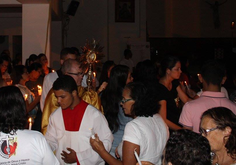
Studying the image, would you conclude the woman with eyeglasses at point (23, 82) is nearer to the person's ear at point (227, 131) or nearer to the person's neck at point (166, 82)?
the person's neck at point (166, 82)

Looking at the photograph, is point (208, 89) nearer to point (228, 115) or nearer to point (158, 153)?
point (158, 153)

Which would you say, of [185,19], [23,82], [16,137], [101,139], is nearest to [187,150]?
[16,137]

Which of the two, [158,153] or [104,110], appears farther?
[104,110]

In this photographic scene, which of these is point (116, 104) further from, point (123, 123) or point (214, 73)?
point (214, 73)

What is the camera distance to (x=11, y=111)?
100 inches

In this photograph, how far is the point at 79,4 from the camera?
1538 cm

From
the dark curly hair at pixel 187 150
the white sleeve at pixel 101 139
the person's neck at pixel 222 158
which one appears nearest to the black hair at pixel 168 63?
the white sleeve at pixel 101 139

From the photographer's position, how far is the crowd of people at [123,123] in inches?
94.3

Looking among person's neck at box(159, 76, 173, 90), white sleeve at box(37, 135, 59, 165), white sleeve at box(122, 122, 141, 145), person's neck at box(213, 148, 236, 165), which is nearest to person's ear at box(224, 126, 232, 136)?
person's neck at box(213, 148, 236, 165)

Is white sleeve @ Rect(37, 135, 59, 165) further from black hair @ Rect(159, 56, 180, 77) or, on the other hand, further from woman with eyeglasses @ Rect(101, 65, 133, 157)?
black hair @ Rect(159, 56, 180, 77)

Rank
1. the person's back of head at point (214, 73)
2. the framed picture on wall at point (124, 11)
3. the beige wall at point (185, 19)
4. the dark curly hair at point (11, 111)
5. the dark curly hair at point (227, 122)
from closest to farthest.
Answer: the dark curly hair at point (227, 122), the dark curly hair at point (11, 111), the person's back of head at point (214, 73), the framed picture on wall at point (124, 11), the beige wall at point (185, 19)

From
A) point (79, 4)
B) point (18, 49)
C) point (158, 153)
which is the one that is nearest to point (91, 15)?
point (79, 4)

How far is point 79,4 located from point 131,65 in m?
4.51

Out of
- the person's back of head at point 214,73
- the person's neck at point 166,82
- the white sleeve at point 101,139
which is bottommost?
the white sleeve at point 101,139
